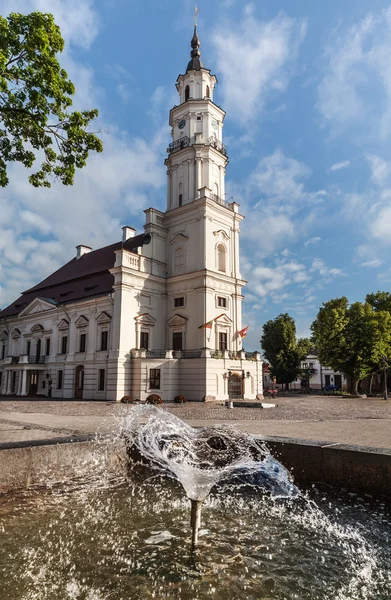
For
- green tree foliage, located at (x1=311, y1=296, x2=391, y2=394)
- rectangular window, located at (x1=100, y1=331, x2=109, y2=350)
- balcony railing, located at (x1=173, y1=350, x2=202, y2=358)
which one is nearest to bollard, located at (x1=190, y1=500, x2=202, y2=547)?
balcony railing, located at (x1=173, y1=350, x2=202, y2=358)

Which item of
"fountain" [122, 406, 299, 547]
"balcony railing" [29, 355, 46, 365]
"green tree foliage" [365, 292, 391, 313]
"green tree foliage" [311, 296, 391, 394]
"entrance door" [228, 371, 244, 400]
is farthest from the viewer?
"green tree foliage" [365, 292, 391, 313]

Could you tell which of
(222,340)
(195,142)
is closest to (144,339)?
(222,340)

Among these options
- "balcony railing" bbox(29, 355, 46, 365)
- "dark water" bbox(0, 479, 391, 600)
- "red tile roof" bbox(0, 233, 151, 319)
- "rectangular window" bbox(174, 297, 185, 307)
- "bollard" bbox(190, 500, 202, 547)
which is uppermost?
"red tile roof" bbox(0, 233, 151, 319)

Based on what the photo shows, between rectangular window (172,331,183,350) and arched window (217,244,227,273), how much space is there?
759 centimetres

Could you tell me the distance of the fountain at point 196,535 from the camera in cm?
366

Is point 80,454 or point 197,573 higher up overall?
point 80,454

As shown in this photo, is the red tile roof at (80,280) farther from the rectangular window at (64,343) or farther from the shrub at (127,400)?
the shrub at (127,400)

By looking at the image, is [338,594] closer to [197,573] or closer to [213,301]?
[197,573]

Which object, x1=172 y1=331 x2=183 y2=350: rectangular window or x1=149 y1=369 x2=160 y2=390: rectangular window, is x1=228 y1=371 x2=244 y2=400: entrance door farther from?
x1=149 y1=369 x2=160 y2=390: rectangular window

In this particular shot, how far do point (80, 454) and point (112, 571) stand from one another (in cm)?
322

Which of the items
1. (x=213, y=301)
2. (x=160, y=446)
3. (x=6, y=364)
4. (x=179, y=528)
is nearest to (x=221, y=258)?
(x=213, y=301)

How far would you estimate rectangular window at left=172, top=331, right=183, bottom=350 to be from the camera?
3661cm

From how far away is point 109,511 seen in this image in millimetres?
5535

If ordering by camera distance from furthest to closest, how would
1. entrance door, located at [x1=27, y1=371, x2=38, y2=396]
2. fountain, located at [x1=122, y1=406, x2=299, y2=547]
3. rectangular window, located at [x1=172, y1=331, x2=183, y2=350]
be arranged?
entrance door, located at [x1=27, y1=371, x2=38, y2=396] < rectangular window, located at [x1=172, y1=331, x2=183, y2=350] < fountain, located at [x1=122, y1=406, x2=299, y2=547]
